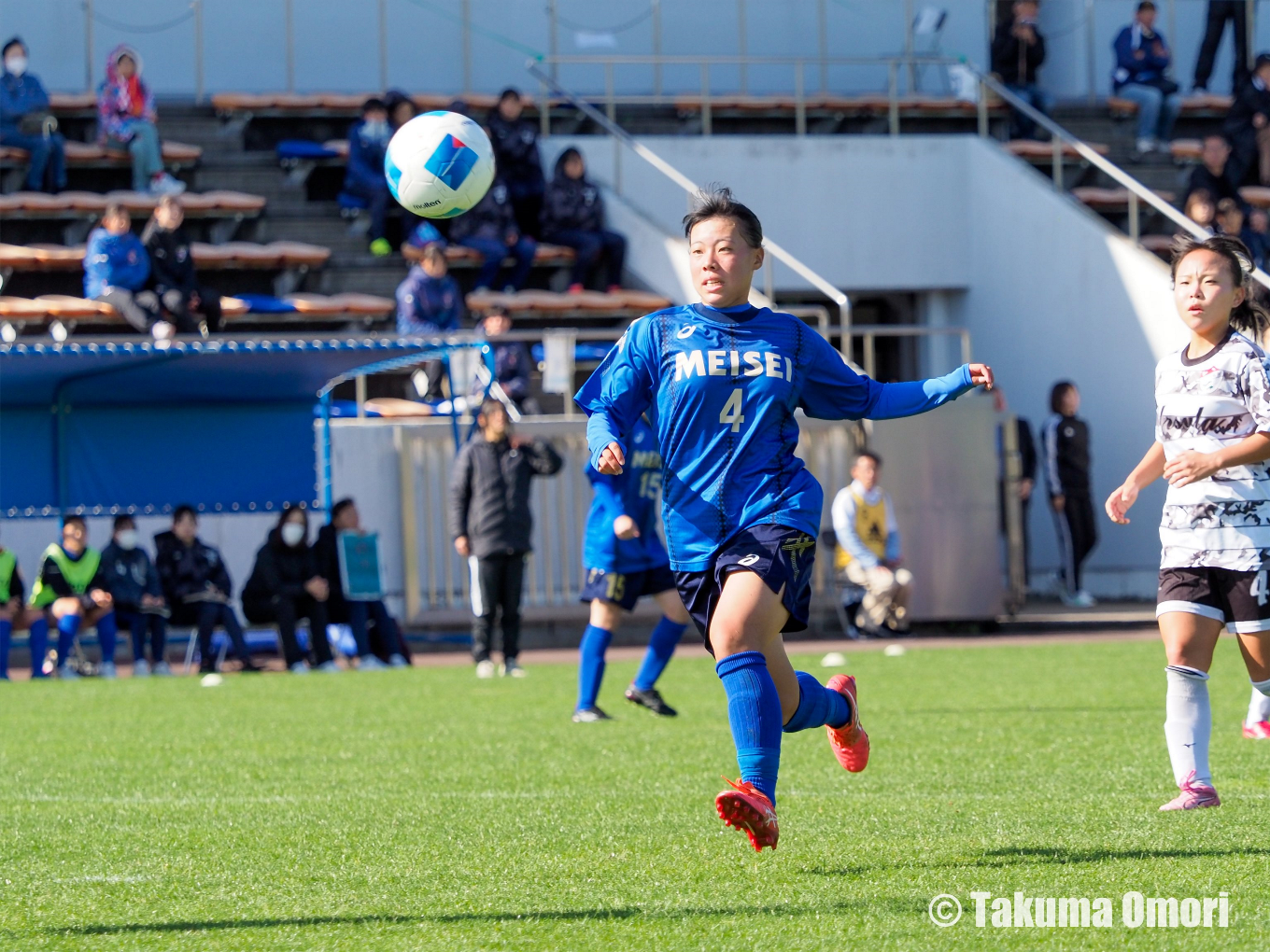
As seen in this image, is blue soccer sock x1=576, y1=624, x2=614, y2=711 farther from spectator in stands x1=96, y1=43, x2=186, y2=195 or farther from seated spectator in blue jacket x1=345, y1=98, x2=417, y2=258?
spectator in stands x1=96, y1=43, x2=186, y2=195

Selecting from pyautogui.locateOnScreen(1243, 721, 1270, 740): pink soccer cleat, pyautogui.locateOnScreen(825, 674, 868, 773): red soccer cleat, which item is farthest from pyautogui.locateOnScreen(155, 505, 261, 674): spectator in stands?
pyautogui.locateOnScreen(825, 674, 868, 773): red soccer cleat

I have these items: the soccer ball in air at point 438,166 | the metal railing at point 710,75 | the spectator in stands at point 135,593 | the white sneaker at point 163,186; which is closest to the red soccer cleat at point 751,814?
the soccer ball in air at point 438,166

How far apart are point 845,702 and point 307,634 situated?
11104mm

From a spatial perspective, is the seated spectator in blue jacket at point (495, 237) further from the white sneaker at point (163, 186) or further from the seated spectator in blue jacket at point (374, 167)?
the white sneaker at point (163, 186)

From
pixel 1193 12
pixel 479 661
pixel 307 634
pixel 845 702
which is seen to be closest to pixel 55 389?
pixel 307 634

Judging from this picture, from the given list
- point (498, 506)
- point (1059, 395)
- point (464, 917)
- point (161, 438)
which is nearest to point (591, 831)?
point (464, 917)

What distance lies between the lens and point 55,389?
643 inches

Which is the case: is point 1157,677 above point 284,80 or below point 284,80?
below

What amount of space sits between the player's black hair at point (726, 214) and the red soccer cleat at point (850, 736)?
1.51 m

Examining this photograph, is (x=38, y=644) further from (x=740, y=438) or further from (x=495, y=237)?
(x=740, y=438)

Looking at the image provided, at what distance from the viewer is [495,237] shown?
2089 cm

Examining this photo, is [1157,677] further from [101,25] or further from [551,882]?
[101,25]

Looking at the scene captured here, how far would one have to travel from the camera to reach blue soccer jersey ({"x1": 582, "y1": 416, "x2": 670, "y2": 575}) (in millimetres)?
9945

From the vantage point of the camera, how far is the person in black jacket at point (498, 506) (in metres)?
13.7
